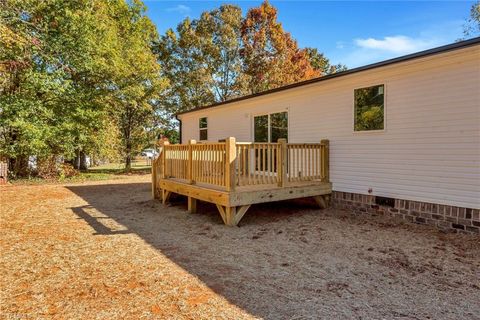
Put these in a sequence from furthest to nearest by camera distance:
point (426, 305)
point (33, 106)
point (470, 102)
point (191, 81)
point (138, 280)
→ point (191, 81)
point (33, 106)
point (470, 102)
point (138, 280)
point (426, 305)

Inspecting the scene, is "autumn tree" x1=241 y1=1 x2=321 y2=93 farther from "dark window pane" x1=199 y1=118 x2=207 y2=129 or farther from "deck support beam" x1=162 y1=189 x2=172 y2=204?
"deck support beam" x1=162 y1=189 x2=172 y2=204

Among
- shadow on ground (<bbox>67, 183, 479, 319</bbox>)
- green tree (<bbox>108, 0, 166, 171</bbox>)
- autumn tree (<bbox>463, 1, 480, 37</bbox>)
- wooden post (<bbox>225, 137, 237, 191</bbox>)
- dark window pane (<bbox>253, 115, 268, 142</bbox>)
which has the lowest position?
shadow on ground (<bbox>67, 183, 479, 319</bbox>)

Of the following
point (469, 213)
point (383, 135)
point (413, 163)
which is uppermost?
point (383, 135)

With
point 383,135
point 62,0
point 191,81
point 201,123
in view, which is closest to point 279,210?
point 383,135

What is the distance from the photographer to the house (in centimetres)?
497

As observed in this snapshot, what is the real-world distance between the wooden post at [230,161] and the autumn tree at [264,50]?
1742 centimetres

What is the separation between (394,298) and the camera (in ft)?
9.82

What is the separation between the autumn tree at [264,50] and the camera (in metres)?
22.1

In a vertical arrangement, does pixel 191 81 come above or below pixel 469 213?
above

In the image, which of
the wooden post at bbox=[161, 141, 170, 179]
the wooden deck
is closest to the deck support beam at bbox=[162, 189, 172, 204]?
the wooden deck

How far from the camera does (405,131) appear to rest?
5770mm

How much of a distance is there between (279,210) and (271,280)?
3.73 meters

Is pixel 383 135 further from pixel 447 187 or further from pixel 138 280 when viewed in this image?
pixel 138 280

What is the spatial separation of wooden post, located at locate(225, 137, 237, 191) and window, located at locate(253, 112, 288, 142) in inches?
124
